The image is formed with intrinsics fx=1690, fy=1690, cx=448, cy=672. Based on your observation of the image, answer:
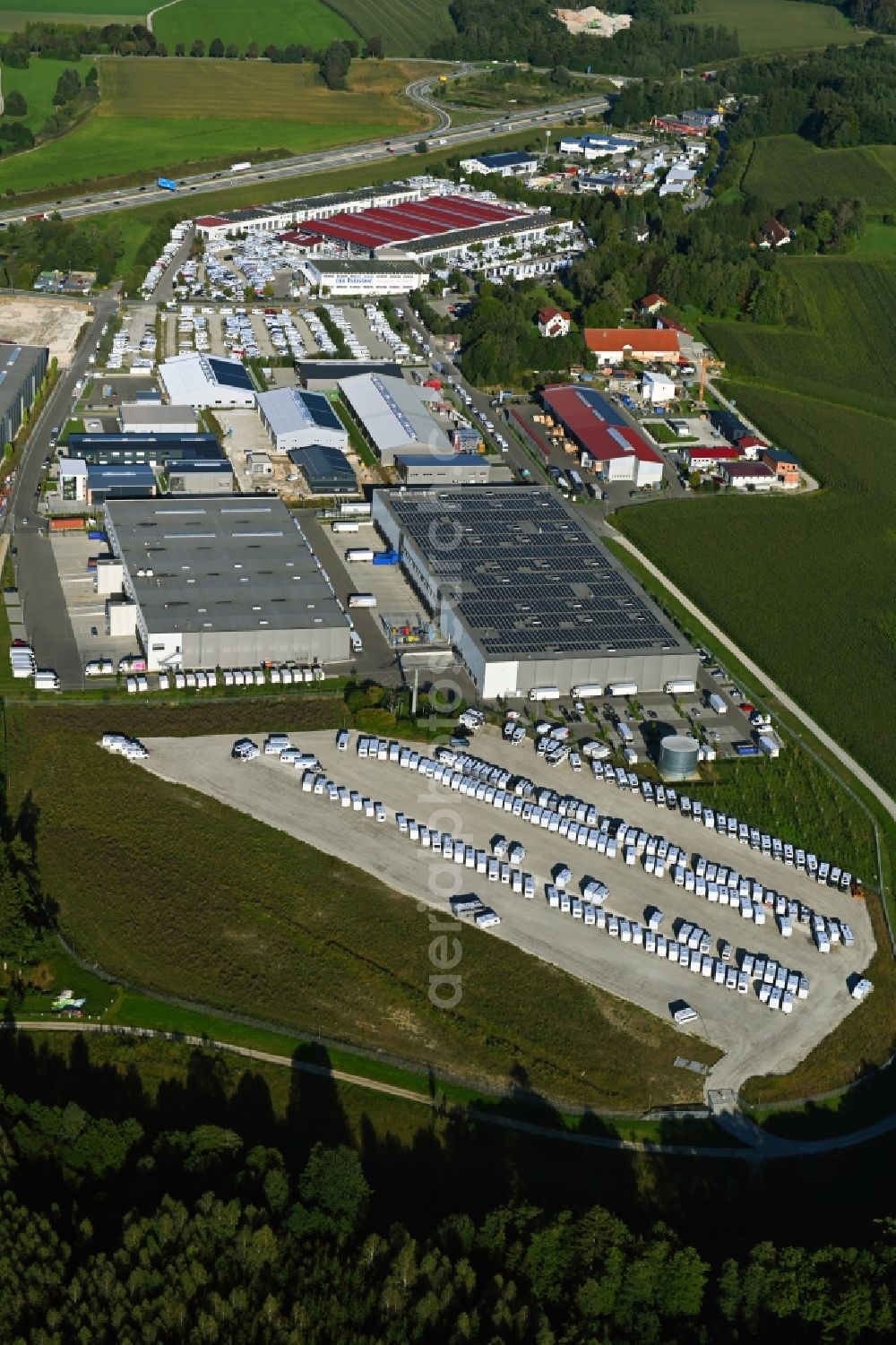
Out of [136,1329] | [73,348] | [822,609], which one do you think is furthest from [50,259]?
[136,1329]

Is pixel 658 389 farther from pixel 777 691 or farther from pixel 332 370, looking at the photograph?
pixel 777 691

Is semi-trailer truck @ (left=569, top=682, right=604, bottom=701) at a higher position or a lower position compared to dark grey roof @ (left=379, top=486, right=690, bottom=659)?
lower

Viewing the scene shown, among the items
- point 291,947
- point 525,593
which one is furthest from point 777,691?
point 291,947

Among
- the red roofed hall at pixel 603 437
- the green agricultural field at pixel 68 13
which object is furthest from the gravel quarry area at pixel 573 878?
the green agricultural field at pixel 68 13

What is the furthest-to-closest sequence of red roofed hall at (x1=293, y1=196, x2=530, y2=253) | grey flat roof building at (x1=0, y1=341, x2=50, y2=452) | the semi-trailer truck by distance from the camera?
1. red roofed hall at (x1=293, y1=196, x2=530, y2=253)
2. grey flat roof building at (x1=0, y1=341, x2=50, y2=452)
3. the semi-trailer truck

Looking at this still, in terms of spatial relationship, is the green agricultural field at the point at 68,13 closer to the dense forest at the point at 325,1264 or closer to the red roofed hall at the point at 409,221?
the red roofed hall at the point at 409,221

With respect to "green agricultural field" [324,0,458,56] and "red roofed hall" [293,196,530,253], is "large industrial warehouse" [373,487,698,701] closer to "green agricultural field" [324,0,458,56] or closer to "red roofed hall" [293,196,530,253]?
"red roofed hall" [293,196,530,253]

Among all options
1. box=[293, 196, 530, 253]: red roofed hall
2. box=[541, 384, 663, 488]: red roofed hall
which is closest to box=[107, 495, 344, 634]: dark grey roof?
box=[541, 384, 663, 488]: red roofed hall
